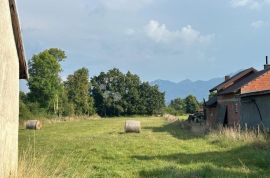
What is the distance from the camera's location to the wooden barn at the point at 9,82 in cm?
858

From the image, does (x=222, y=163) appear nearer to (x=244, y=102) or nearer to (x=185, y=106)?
(x=244, y=102)

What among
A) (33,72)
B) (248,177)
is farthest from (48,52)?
(248,177)

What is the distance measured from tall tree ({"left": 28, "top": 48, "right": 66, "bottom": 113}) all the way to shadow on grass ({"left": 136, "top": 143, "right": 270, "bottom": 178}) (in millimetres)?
44839

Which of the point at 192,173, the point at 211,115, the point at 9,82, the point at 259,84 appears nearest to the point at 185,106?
the point at 211,115

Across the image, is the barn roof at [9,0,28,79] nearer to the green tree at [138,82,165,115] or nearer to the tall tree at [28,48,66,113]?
the tall tree at [28,48,66,113]

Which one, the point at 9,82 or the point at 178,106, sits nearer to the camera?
the point at 9,82

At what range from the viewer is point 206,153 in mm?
18859

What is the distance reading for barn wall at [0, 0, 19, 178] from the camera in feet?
28.0

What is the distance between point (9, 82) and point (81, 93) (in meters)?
77.9

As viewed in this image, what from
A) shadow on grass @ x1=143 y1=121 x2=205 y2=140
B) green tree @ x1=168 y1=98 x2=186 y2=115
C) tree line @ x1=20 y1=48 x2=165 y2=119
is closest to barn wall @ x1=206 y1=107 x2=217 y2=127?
shadow on grass @ x1=143 y1=121 x2=205 y2=140

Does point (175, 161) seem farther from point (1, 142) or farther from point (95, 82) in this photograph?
point (95, 82)

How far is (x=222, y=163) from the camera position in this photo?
15.7m

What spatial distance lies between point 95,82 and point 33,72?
43.5m

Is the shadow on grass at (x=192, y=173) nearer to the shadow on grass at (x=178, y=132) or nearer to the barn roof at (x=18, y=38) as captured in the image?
the barn roof at (x=18, y=38)
